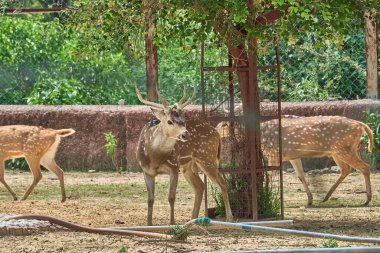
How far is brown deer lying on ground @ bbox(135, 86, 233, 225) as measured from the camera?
11.4 m

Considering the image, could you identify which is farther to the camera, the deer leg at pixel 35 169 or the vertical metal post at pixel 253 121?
the deer leg at pixel 35 169

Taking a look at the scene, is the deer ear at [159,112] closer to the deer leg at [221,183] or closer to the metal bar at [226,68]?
the metal bar at [226,68]

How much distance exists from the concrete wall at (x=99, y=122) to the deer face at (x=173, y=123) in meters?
5.12

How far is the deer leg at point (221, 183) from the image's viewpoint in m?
11.5

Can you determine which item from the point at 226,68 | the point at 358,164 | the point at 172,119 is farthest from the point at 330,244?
the point at 358,164

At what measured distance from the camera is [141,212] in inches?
489

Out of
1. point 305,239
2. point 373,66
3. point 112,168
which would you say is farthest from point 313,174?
point 305,239

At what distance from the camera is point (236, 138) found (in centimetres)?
1188

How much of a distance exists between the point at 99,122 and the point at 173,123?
18.3 feet

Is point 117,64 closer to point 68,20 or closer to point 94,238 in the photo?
point 68,20

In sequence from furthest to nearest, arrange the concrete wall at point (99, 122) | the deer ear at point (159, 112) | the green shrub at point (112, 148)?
the concrete wall at point (99, 122) → the green shrub at point (112, 148) → the deer ear at point (159, 112)

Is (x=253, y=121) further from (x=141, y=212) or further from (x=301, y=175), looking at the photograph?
(x=301, y=175)

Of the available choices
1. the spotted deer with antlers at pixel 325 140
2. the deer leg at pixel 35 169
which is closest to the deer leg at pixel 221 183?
the spotted deer with antlers at pixel 325 140

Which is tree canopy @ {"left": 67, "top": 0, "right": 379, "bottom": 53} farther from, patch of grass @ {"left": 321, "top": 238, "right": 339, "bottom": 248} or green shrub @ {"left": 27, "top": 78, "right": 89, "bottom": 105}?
green shrub @ {"left": 27, "top": 78, "right": 89, "bottom": 105}
